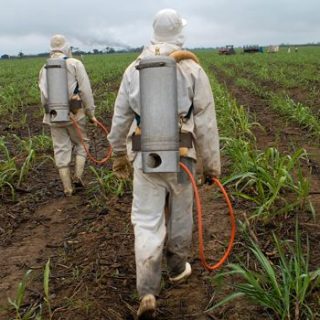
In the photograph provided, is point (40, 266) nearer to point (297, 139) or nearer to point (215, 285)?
point (215, 285)

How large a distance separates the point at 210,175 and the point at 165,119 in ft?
1.77

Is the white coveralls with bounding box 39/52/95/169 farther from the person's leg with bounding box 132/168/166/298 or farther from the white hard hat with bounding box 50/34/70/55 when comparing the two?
the person's leg with bounding box 132/168/166/298

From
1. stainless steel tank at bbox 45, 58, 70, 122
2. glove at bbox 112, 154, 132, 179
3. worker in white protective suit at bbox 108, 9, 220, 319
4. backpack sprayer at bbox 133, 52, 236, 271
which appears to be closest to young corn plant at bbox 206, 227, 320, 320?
worker in white protective suit at bbox 108, 9, 220, 319

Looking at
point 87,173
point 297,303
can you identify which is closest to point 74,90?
point 87,173

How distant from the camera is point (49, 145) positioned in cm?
738

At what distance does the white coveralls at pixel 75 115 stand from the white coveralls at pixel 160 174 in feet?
7.52

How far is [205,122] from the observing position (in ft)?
9.61

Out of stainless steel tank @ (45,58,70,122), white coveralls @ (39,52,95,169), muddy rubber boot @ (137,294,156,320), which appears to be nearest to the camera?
muddy rubber boot @ (137,294,156,320)

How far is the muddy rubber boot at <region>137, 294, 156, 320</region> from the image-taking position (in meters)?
2.80

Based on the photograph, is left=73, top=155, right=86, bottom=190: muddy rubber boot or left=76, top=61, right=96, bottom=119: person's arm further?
left=73, top=155, right=86, bottom=190: muddy rubber boot

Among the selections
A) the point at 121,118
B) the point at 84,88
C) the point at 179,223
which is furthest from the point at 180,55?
the point at 84,88

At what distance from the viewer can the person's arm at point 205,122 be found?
2895 mm

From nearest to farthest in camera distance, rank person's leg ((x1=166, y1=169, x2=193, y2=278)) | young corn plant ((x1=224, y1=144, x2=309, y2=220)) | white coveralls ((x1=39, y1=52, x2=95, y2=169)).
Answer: person's leg ((x1=166, y1=169, x2=193, y2=278)) → young corn plant ((x1=224, y1=144, x2=309, y2=220)) → white coveralls ((x1=39, y1=52, x2=95, y2=169))

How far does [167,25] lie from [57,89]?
2227mm
